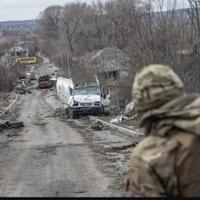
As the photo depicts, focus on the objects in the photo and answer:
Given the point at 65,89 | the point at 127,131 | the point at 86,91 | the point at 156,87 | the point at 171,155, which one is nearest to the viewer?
the point at 171,155

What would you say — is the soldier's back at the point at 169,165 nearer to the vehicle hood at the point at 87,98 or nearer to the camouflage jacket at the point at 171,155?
the camouflage jacket at the point at 171,155

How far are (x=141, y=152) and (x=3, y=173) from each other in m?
12.5

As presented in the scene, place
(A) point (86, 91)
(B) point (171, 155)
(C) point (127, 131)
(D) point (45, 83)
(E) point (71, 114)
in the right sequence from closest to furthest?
(B) point (171, 155) < (C) point (127, 131) < (A) point (86, 91) < (E) point (71, 114) < (D) point (45, 83)

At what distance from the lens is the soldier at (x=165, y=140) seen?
299 cm

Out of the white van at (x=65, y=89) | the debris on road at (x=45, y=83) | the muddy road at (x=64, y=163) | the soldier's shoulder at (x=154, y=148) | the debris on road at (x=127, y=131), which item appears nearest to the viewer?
the soldier's shoulder at (x=154, y=148)

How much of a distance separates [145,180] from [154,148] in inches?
6.4

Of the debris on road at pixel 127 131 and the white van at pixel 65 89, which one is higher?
the debris on road at pixel 127 131

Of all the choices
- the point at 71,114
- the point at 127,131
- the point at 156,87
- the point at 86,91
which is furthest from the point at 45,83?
the point at 156,87

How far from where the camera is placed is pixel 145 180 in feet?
10.00

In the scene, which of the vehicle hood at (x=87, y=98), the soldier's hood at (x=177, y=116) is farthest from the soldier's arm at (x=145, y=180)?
the vehicle hood at (x=87, y=98)

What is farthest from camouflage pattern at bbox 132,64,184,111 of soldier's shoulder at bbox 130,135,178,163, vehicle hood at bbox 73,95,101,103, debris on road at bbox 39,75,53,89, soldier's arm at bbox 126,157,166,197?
debris on road at bbox 39,75,53,89

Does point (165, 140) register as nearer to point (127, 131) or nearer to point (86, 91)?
point (127, 131)

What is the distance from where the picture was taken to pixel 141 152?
306cm

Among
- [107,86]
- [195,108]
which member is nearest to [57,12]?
[107,86]
